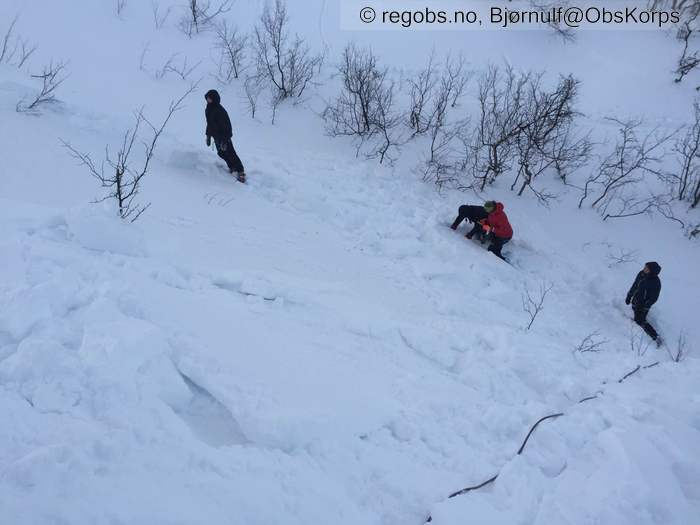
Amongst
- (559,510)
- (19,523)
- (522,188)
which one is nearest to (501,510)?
(559,510)

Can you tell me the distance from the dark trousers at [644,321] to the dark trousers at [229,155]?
6.58 meters

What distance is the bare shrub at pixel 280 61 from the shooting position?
9852 millimetres

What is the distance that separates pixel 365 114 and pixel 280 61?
2.70m

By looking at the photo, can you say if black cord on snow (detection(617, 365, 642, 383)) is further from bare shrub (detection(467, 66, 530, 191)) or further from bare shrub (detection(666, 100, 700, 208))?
bare shrub (detection(666, 100, 700, 208))

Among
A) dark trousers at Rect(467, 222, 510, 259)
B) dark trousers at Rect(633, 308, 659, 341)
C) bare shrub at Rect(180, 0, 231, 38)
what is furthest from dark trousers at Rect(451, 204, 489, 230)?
bare shrub at Rect(180, 0, 231, 38)

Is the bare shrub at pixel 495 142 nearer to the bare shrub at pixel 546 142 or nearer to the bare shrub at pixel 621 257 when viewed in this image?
the bare shrub at pixel 546 142

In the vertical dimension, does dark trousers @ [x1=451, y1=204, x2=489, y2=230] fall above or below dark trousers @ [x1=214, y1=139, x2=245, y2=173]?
below

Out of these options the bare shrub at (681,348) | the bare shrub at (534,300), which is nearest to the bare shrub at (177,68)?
the bare shrub at (534,300)

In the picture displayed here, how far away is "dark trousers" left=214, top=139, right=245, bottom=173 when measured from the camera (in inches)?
261

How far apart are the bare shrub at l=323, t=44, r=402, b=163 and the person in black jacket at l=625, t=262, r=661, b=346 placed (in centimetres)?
491

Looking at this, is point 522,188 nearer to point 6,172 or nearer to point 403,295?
point 403,295

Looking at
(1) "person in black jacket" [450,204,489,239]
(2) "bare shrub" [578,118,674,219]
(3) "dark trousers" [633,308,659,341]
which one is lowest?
(3) "dark trousers" [633,308,659,341]

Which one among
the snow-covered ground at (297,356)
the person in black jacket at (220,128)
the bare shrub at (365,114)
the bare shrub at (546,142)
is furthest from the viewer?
the bare shrub at (365,114)

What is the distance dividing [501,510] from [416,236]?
15.0ft
